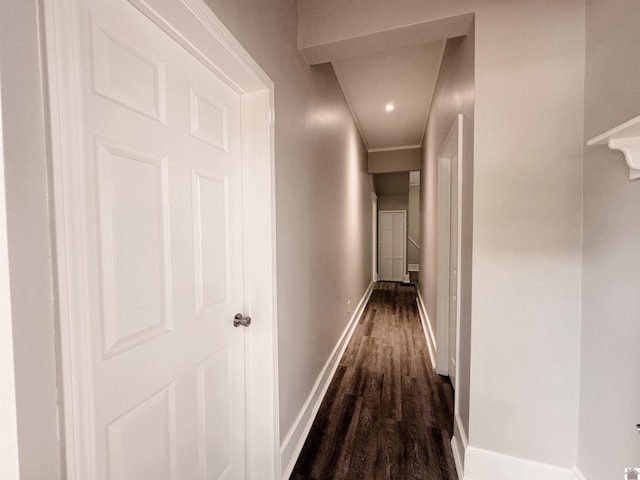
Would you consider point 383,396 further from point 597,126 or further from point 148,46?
point 148,46

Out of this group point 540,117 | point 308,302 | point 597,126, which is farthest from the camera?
point 308,302

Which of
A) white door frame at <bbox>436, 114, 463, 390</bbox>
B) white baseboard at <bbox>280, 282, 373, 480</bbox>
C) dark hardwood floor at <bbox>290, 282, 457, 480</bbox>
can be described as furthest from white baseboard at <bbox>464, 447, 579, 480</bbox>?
white door frame at <bbox>436, 114, 463, 390</bbox>

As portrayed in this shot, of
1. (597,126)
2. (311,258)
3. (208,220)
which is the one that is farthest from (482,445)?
(208,220)

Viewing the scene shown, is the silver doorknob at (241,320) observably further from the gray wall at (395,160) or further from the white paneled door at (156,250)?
the gray wall at (395,160)

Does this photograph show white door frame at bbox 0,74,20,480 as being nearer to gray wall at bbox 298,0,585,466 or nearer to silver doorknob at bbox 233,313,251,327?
silver doorknob at bbox 233,313,251,327

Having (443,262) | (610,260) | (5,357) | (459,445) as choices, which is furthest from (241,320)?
(443,262)

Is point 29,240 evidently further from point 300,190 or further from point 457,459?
point 457,459

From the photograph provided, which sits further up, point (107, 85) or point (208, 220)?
point (107, 85)

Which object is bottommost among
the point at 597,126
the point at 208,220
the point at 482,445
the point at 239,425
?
the point at 482,445

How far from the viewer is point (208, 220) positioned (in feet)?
3.48

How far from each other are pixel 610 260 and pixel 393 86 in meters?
2.37

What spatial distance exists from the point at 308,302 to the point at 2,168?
157 cm

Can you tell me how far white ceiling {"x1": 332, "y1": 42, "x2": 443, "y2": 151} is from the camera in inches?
89.6

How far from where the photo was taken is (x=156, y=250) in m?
0.82
